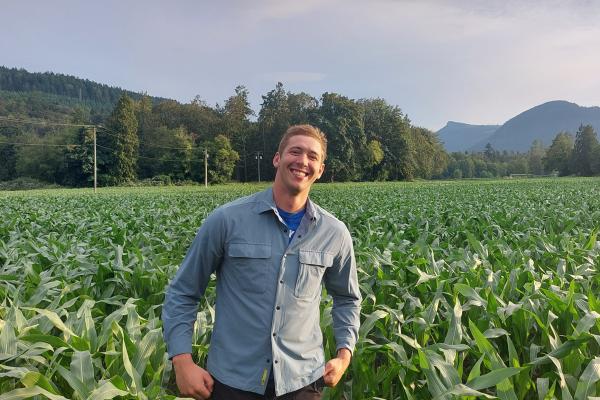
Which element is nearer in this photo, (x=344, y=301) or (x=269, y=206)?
(x=269, y=206)

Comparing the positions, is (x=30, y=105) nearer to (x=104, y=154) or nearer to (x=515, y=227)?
(x=104, y=154)

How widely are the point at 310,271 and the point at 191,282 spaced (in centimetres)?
52

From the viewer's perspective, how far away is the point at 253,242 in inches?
79.4

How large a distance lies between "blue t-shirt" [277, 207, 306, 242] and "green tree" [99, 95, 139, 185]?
214ft

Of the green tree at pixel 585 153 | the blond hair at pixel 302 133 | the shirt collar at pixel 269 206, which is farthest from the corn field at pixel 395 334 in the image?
the green tree at pixel 585 153

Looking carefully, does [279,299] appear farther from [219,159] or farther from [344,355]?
[219,159]

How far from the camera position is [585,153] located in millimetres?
88875

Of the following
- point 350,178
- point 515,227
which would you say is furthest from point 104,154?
point 515,227

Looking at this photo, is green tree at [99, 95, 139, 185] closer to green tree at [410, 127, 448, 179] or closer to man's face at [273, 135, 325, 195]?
green tree at [410, 127, 448, 179]

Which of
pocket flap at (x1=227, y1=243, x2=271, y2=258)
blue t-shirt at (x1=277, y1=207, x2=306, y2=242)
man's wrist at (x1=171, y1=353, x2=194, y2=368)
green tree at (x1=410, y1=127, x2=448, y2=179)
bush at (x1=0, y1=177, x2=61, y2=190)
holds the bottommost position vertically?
bush at (x1=0, y1=177, x2=61, y2=190)

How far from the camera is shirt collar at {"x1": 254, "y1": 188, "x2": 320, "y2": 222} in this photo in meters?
2.04

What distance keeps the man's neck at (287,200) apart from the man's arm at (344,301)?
0.30 m

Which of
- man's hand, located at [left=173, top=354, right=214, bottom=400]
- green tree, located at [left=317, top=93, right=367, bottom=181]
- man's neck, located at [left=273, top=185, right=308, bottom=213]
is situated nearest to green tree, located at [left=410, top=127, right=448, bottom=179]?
green tree, located at [left=317, top=93, right=367, bottom=181]

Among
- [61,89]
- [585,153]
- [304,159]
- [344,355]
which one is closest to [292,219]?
[304,159]
